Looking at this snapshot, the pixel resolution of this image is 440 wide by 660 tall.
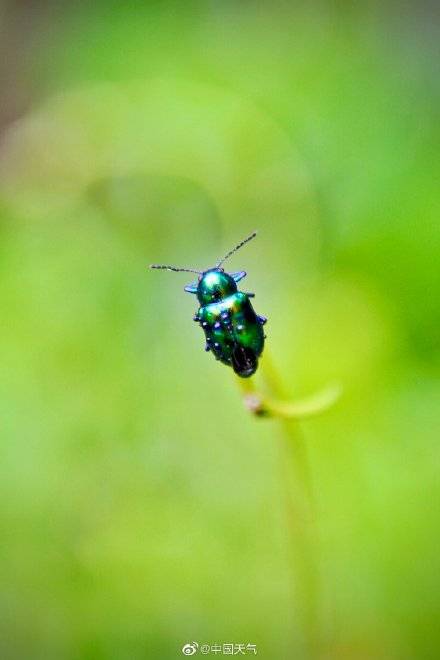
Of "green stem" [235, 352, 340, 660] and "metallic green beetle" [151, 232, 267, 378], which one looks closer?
"metallic green beetle" [151, 232, 267, 378]

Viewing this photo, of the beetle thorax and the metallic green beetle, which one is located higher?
the beetle thorax

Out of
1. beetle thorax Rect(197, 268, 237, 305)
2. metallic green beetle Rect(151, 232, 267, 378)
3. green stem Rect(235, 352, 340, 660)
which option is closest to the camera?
metallic green beetle Rect(151, 232, 267, 378)

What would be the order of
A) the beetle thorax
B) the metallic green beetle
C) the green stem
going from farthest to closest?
the green stem < the beetle thorax < the metallic green beetle

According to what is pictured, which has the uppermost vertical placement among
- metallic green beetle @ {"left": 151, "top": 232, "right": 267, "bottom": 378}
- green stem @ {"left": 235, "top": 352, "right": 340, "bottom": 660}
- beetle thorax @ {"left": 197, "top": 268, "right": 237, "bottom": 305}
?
beetle thorax @ {"left": 197, "top": 268, "right": 237, "bottom": 305}

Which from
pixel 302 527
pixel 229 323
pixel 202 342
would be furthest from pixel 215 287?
pixel 302 527

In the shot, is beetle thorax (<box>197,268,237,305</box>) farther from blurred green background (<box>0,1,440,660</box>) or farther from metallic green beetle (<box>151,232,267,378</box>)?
blurred green background (<box>0,1,440,660</box>)

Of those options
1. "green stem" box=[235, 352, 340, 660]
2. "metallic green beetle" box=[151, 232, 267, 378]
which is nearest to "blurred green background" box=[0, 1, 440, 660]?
"green stem" box=[235, 352, 340, 660]

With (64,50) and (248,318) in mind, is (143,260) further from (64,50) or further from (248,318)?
(64,50)

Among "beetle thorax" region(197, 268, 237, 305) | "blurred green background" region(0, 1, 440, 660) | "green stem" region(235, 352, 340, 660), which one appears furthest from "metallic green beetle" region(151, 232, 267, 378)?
"blurred green background" region(0, 1, 440, 660)
